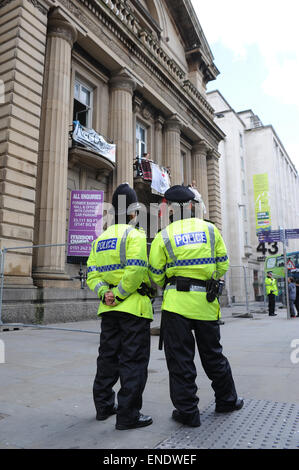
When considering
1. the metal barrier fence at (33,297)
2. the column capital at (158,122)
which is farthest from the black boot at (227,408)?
the column capital at (158,122)

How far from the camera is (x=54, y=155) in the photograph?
1155 centimetres

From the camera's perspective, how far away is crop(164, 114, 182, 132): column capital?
19875mm

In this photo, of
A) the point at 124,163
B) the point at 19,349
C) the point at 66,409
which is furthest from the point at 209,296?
the point at 124,163

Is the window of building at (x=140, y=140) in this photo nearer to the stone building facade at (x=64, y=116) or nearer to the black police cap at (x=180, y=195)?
the stone building facade at (x=64, y=116)

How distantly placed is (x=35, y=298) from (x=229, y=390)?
25.9 ft

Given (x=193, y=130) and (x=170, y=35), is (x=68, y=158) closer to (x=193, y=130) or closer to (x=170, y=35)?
(x=193, y=130)

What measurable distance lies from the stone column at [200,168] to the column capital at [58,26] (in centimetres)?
1219

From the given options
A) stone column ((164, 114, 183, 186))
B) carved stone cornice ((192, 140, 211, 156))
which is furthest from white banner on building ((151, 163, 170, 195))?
carved stone cornice ((192, 140, 211, 156))

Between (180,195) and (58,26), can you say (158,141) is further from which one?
(180,195)

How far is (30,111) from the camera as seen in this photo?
10.7m

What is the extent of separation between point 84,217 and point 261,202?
111 ft

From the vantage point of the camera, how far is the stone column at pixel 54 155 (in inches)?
434

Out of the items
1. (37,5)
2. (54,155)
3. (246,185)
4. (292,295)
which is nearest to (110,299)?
(54,155)

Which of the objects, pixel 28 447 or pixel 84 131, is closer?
pixel 28 447
